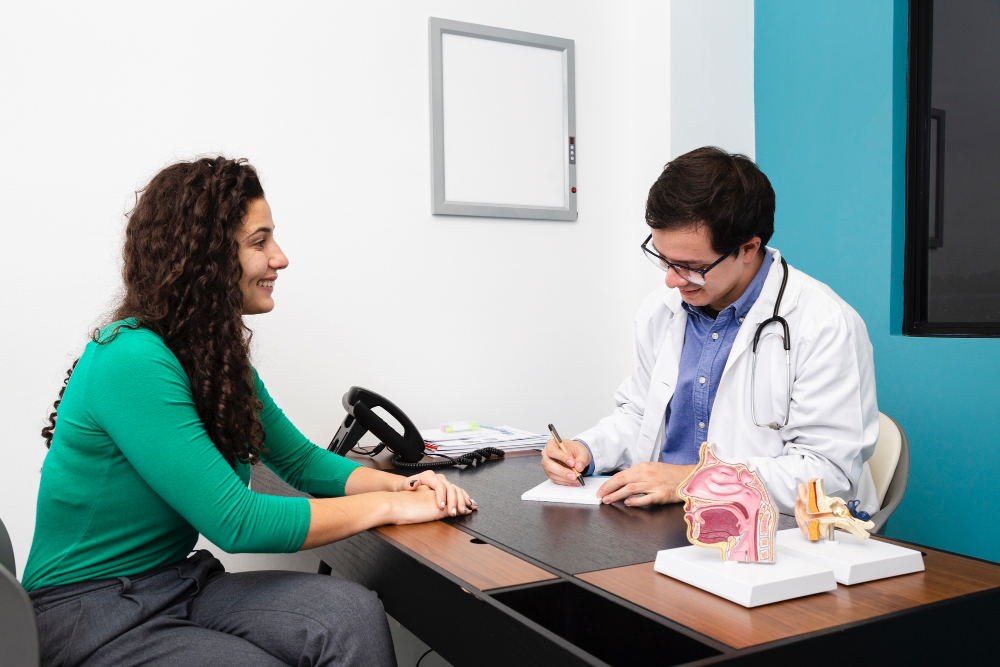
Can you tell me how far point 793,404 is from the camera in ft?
5.37

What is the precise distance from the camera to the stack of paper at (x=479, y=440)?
2164 mm

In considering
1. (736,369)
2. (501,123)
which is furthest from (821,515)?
(501,123)

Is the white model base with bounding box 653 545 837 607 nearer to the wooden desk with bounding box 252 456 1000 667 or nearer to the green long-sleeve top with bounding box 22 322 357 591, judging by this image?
the wooden desk with bounding box 252 456 1000 667

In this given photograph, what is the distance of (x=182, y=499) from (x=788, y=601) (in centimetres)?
90

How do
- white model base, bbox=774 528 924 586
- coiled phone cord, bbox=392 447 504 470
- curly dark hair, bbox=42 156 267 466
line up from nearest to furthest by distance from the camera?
white model base, bbox=774 528 924 586, curly dark hair, bbox=42 156 267 466, coiled phone cord, bbox=392 447 504 470

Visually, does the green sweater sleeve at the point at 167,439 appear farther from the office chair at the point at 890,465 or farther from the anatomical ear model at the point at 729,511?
the office chair at the point at 890,465

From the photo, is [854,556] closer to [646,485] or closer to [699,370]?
[646,485]

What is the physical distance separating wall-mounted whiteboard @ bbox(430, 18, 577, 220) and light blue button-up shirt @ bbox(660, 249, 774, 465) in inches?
39.9

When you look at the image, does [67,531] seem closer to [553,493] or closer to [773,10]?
[553,493]

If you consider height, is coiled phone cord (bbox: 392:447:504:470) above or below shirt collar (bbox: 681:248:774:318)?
below

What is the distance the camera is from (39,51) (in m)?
2.10

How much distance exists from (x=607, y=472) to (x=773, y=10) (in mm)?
1746

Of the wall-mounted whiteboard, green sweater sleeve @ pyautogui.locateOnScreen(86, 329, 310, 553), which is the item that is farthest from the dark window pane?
green sweater sleeve @ pyautogui.locateOnScreen(86, 329, 310, 553)

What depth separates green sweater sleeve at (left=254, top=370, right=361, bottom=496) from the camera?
1.70 metres
